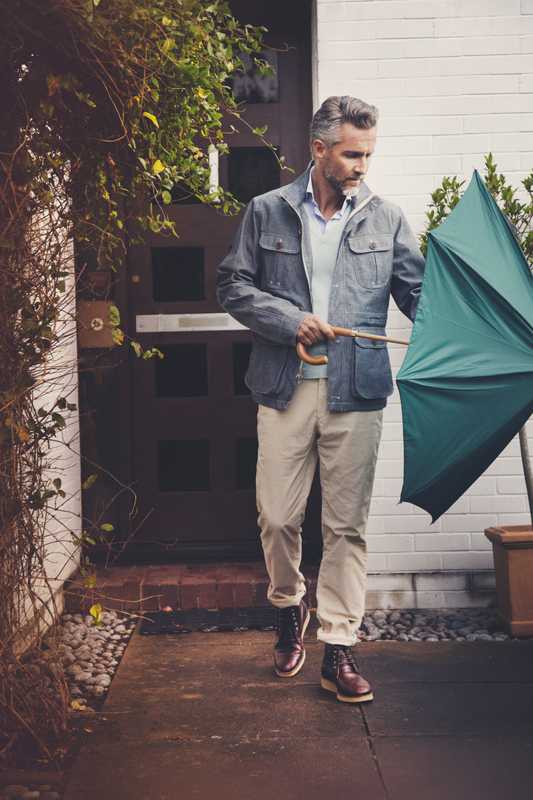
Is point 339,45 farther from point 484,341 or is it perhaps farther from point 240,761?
point 240,761

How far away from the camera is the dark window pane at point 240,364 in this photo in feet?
16.4

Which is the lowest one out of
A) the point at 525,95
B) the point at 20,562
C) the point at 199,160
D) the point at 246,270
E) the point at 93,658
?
the point at 93,658

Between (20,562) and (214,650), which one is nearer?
(20,562)

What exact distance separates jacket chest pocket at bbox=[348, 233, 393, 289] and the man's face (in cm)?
19

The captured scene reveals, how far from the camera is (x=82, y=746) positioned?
3.13 meters

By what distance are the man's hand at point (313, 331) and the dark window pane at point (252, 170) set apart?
5.81ft

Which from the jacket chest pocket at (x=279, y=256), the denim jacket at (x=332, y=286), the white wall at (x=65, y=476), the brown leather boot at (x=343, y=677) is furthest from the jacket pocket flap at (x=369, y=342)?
the white wall at (x=65, y=476)

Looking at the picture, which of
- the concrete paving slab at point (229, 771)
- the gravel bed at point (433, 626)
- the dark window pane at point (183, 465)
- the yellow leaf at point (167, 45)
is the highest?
the yellow leaf at point (167, 45)

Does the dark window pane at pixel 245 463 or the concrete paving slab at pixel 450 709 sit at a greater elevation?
the dark window pane at pixel 245 463

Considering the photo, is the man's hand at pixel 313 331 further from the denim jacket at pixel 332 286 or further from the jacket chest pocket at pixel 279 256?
the jacket chest pocket at pixel 279 256

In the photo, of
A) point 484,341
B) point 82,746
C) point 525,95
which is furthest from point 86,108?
point 525,95

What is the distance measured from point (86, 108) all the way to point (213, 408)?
2175 millimetres

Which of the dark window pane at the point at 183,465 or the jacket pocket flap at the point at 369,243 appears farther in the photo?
the dark window pane at the point at 183,465

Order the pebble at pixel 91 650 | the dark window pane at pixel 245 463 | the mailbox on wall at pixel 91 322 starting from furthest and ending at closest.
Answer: the dark window pane at pixel 245 463
the mailbox on wall at pixel 91 322
the pebble at pixel 91 650
